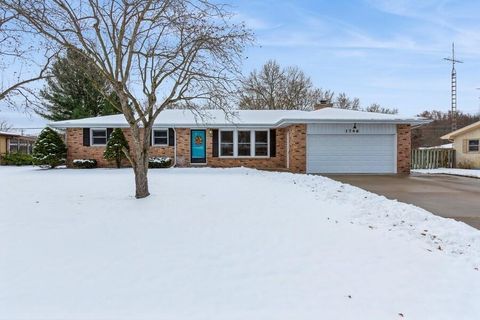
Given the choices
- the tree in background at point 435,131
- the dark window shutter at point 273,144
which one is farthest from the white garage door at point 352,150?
the tree in background at point 435,131

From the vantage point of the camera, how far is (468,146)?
22547 mm

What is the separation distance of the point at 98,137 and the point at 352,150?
12944 mm

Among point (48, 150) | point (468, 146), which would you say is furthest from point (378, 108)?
point (48, 150)

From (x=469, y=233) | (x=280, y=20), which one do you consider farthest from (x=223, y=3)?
(x=469, y=233)

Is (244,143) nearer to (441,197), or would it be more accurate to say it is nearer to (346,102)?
(441,197)

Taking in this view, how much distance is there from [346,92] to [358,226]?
A: 3307cm

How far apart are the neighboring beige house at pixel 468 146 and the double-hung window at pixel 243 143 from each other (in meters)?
12.7

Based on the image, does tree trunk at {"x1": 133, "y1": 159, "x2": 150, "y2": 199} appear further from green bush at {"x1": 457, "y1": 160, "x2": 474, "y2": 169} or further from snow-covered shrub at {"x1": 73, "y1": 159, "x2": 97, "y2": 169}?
green bush at {"x1": 457, "y1": 160, "x2": 474, "y2": 169}

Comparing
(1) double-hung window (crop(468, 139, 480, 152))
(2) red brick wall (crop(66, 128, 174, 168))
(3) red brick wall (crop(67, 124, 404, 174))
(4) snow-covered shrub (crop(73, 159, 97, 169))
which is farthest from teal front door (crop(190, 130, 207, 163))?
(1) double-hung window (crop(468, 139, 480, 152))

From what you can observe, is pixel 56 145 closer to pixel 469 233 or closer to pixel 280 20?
pixel 280 20

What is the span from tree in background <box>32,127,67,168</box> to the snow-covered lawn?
11.5 metres

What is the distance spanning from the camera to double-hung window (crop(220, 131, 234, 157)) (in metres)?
19.3

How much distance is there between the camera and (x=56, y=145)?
18625 mm

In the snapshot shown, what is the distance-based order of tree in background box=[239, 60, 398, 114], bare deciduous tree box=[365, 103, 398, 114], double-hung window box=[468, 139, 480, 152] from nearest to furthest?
double-hung window box=[468, 139, 480, 152]
tree in background box=[239, 60, 398, 114]
bare deciduous tree box=[365, 103, 398, 114]
